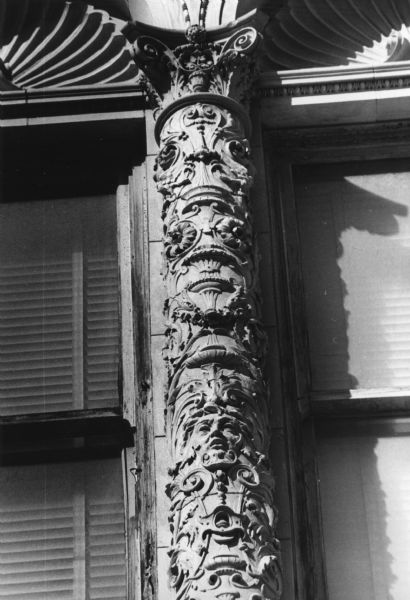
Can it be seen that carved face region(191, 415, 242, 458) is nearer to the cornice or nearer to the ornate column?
the ornate column

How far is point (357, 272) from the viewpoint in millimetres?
7180

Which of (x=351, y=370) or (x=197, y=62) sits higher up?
(x=197, y=62)

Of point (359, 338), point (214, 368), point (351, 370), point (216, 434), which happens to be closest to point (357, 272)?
point (359, 338)

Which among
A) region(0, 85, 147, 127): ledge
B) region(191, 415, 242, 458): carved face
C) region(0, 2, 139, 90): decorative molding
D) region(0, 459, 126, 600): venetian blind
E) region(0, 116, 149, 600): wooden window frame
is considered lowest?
region(0, 459, 126, 600): venetian blind

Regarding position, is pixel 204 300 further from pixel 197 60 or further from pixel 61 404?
pixel 197 60

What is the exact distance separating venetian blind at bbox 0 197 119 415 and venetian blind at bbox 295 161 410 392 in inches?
41.3

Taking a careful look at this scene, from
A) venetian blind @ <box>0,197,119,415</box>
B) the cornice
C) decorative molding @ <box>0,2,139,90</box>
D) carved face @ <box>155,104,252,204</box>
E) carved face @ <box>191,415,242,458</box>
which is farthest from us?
decorative molding @ <box>0,2,139,90</box>

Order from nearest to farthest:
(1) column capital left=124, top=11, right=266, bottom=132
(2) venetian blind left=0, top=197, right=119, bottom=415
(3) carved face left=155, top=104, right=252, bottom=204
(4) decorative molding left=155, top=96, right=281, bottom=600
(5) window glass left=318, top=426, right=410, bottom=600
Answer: (4) decorative molding left=155, top=96, right=281, bottom=600
(5) window glass left=318, top=426, right=410, bottom=600
(3) carved face left=155, top=104, right=252, bottom=204
(2) venetian blind left=0, top=197, right=119, bottom=415
(1) column capital left=124, top=11, right=266, bottom=132

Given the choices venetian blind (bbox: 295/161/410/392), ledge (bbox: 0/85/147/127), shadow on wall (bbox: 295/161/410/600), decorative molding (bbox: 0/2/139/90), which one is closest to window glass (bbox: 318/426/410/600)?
shadow on wall (bbox: 295/161/410/600)

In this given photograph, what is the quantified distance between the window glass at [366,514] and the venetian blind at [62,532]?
1.00 metres

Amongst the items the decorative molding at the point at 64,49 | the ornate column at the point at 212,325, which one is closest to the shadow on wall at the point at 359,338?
the ornate column at the point at 212,325

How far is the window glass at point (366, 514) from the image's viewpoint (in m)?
6.32

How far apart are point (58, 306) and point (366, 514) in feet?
6.34

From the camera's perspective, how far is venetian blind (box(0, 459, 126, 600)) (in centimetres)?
635
